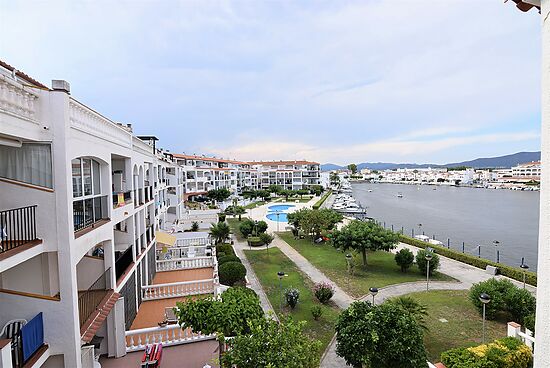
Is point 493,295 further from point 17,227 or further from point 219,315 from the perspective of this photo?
point 17,227

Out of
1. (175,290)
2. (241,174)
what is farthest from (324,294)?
(241,174)

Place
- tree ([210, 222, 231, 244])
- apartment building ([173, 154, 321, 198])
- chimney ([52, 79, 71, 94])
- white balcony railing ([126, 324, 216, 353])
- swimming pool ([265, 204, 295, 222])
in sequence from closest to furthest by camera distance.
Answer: chimney ([52, 79, 71, 94]) < white balcony railing ([126, 324, 216, 353]) < tree ([210, 222, 231, 244]) < swimming pool ([265, 204, 295, 222]) < apartment building ([173, 154, 321, 198])

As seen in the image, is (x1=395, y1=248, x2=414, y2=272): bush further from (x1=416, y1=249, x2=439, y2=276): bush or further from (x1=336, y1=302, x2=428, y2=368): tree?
(x1=336, y1=302, x2=428, y2=368): tree

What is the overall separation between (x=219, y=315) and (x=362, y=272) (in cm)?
1458

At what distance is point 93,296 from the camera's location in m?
9.09

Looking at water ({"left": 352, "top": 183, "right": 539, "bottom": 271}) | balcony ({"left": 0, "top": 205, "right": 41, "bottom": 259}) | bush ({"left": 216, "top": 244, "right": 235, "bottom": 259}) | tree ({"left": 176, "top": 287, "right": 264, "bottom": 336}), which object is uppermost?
balcony ({"left": 0, "top": 205, "right": 41, "bottom": 259})

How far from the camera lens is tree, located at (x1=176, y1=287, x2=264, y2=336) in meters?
7.97

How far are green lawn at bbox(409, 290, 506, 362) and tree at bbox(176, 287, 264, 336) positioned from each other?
6.97 meters

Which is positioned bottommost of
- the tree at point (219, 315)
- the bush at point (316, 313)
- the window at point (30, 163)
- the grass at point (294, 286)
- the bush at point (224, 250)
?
the grass at point (294, 286)

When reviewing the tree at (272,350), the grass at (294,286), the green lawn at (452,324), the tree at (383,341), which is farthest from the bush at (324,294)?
the tree at (272,350)

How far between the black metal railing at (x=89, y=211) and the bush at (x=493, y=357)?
10.1 metres

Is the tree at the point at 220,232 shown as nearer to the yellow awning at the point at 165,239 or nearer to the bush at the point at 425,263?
the yellow awning at the point at 165,239

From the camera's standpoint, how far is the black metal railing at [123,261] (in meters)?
11.0

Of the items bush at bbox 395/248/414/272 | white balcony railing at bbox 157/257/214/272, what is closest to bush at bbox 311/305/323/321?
white balcony railing at bbox 157/257/214/272
